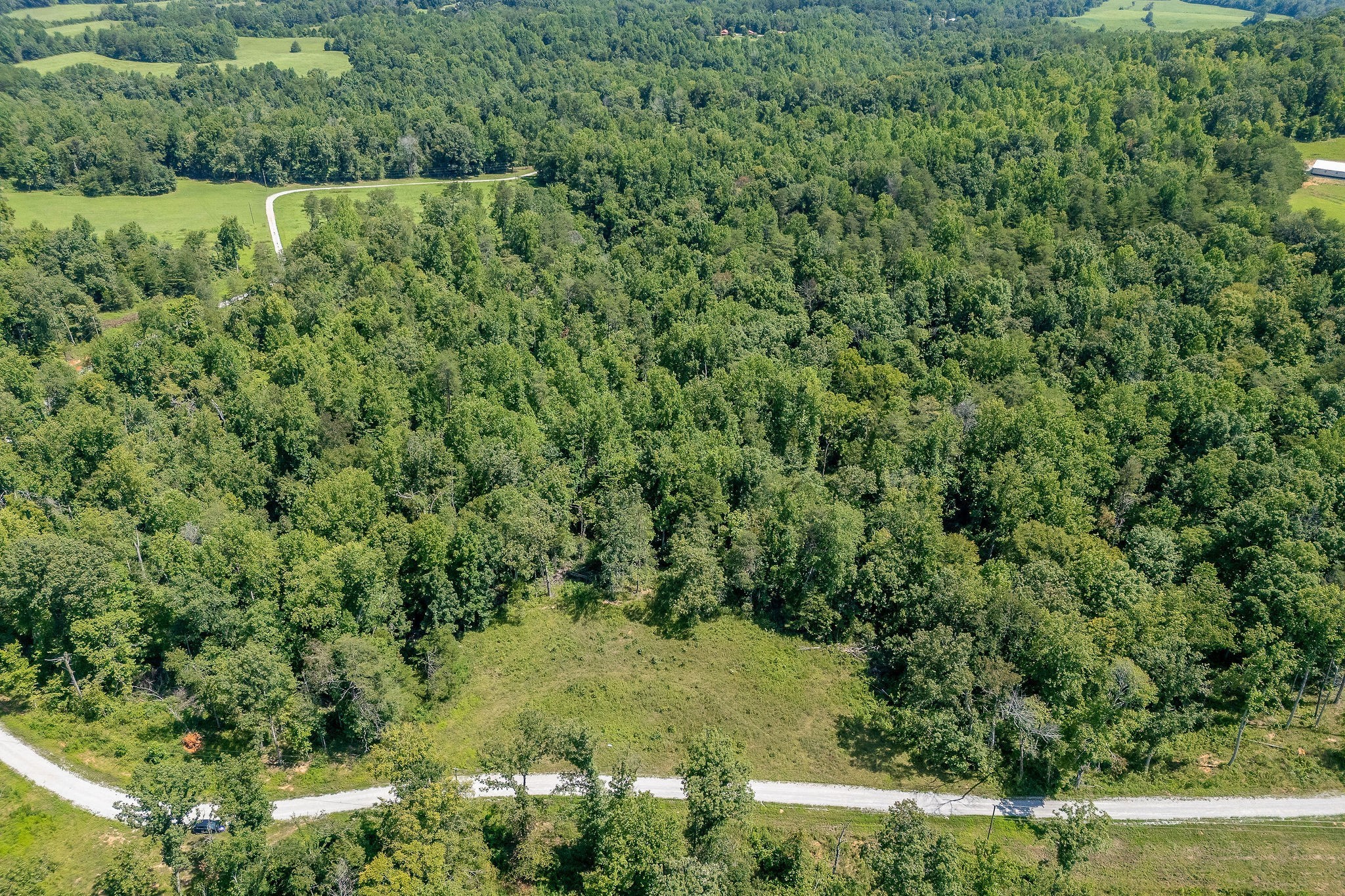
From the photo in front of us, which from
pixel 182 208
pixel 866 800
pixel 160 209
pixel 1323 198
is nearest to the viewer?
pixel 866 800

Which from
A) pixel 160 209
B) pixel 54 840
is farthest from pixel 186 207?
pixel 54 840

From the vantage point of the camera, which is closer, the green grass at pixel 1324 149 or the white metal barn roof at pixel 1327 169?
the white metal barn roof at pixel 1327 169

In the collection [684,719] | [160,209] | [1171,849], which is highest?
[160,209]

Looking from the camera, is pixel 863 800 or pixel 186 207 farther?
pixel 186 207

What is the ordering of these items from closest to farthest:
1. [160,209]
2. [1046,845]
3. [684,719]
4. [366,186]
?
[1046,845]
[684,719]
[160,209]
[366,186]

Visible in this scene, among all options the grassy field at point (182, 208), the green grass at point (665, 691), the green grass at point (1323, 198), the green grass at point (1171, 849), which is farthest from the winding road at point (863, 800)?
the grassy field at point (182, 208)

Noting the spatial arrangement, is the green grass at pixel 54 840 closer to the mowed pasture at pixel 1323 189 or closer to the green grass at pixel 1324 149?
the mowed pasture at pixel 1323 189

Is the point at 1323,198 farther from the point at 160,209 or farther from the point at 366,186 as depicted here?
the point at 160,209
